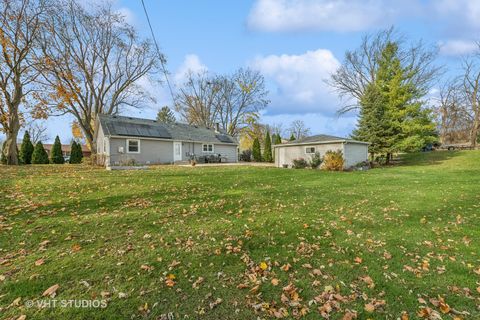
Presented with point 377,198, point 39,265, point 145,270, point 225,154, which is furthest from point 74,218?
point 225,154

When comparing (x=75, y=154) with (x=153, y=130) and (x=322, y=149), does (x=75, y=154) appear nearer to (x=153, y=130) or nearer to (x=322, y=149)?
(x=153, y=130)

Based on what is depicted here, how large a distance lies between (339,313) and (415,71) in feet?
90.1

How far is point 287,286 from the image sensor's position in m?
3.12

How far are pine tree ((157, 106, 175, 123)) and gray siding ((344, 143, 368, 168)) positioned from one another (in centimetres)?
3581

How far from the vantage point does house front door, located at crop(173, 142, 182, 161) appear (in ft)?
73.1

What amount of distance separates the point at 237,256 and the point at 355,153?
17.7 m

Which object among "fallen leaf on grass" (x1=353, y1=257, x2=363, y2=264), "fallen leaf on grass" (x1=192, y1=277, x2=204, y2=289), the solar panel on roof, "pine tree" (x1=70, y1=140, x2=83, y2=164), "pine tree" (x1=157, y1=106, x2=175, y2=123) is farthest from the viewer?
"pine tree" (x1=157, y1=106, x2=175, y2=123)

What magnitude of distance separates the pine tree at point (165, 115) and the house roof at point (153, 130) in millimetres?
22449

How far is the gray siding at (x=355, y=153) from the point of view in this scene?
18258 mm

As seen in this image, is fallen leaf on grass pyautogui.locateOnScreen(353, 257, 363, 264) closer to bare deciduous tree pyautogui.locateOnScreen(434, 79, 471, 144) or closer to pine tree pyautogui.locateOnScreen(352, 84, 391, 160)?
pine tree pyautogui.locateOnScreen(352, 84, 391, 160)

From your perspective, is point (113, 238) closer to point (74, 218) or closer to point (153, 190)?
point (74, 218)

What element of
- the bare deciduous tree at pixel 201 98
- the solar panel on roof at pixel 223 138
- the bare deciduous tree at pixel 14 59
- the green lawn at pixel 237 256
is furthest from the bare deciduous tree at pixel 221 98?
the green lawn at pixel 237 256

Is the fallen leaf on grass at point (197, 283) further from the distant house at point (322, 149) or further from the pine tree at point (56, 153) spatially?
the pine tree at point (56, 153)

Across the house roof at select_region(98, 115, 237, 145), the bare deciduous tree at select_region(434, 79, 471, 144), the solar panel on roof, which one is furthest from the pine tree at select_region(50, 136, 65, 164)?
the bare deciduous tree at select_region(434, 79, 471, 144)
